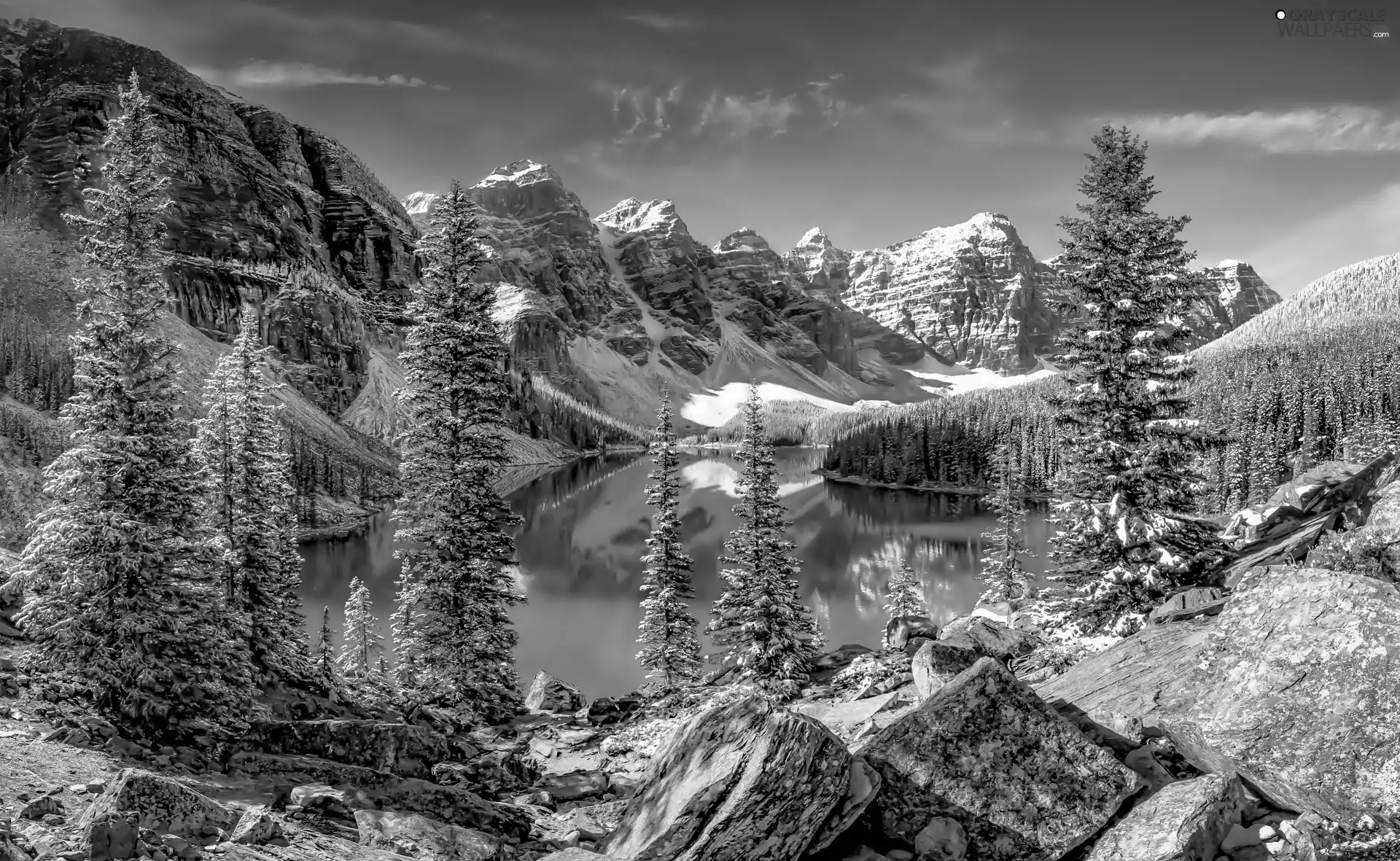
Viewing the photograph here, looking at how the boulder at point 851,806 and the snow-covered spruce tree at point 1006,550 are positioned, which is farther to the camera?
the snow-covered spruce tree at point 1006,550

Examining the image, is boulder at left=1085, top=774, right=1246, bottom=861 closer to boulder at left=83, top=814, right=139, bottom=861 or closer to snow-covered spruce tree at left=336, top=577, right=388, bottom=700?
boulder at left=83, top=814, right=139, bottom=861

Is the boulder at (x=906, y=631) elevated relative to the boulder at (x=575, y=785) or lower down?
lower down

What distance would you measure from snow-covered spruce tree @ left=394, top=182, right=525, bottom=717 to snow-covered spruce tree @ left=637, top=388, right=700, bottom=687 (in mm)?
9803

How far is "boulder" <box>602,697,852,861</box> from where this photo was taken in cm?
622

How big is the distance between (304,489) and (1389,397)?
168 meters

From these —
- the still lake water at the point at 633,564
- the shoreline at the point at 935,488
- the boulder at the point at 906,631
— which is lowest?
the still lake water at the point at 633,564

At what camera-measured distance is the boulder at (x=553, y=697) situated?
81.0 feet

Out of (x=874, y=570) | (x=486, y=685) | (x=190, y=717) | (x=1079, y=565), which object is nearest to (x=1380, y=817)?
(x=1079, y=565)

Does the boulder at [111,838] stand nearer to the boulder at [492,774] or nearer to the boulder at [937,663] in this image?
the boulder at [492,774]

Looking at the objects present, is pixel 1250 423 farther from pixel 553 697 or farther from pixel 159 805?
pixel 159 805

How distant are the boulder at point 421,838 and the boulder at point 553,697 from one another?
16.8 m

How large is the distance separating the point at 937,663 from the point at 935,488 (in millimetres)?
125436

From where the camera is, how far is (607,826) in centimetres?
922

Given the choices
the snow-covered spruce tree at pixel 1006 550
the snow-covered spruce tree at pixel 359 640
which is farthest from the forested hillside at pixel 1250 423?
the snow-covered spruce tree at pixel 359 640
